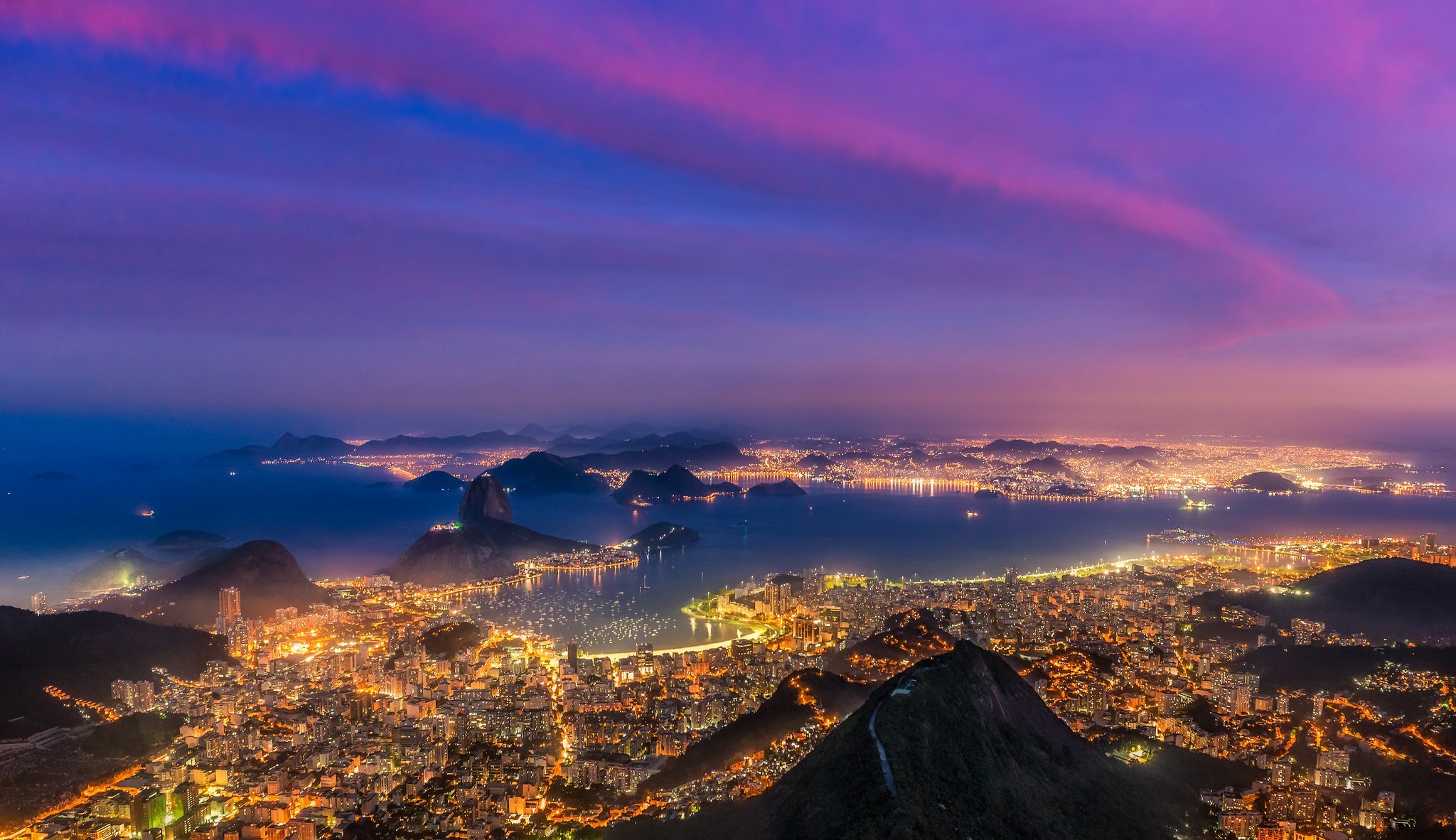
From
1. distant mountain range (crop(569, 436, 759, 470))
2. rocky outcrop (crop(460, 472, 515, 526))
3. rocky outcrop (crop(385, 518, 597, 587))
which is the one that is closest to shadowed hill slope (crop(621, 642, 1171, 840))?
rocky outcrop (crop(385, 518, 597, 587))

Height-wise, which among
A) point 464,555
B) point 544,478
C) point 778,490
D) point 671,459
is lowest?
point 778,490

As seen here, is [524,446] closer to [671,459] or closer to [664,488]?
[671,459]

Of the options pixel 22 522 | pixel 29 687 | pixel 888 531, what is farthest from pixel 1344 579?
pixel 22 522

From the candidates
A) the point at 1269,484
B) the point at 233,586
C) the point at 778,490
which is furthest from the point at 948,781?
the point at 1269,484

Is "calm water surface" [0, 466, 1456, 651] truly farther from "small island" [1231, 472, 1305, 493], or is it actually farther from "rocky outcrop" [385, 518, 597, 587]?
"rocky outcrop" [385, 518, 597, 587]

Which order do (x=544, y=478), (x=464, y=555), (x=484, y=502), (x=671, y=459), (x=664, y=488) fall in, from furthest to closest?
1. (x=671, y=459)
2. (x=544, y=478)
3. (x=664, y=488)
4. (x=484, y=502)
5. (x=464, y=555)

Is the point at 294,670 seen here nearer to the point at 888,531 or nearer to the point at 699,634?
the point at 699,634
